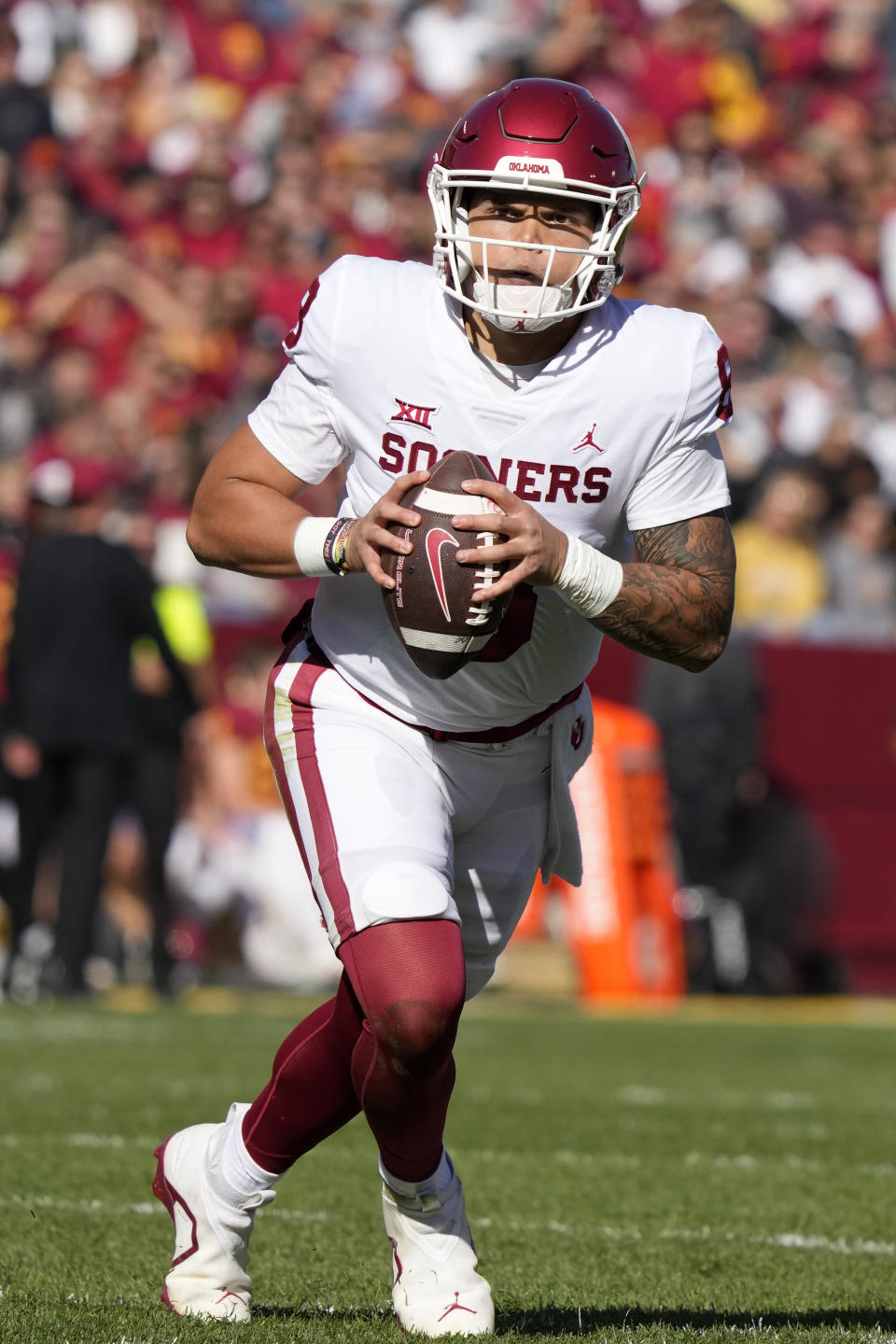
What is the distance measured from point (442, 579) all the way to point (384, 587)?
11cm

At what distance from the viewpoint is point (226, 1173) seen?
3.35 metres

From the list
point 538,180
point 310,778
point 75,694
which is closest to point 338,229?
point 75,694

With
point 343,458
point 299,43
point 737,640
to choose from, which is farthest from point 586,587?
point 299,43

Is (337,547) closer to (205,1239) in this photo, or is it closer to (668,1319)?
(205,1239)

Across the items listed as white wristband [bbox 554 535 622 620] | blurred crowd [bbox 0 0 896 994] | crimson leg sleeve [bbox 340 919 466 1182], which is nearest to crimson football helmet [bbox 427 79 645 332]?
white wristband [bbox 554 535 622 620]

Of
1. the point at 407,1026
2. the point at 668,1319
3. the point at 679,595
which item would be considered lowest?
the point at 668,1319

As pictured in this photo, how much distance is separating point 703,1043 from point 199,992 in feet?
9.07

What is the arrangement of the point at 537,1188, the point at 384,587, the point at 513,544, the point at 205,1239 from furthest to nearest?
the point at 537,1188
the point at 205,1239
the point at 384,587
the point at 513,544

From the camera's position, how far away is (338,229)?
1271cm

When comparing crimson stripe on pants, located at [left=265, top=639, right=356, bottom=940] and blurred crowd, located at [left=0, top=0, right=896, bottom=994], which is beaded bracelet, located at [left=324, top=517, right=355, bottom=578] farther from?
blurred crowd, located at [left=0, top=0, right=896, bottom=994]

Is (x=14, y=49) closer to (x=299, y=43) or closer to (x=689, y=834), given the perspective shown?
(x=299, y=43)

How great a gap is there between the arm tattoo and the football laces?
178 mm

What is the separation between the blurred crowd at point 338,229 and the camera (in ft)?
33.8

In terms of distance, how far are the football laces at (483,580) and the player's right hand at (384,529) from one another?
0.31 feet
